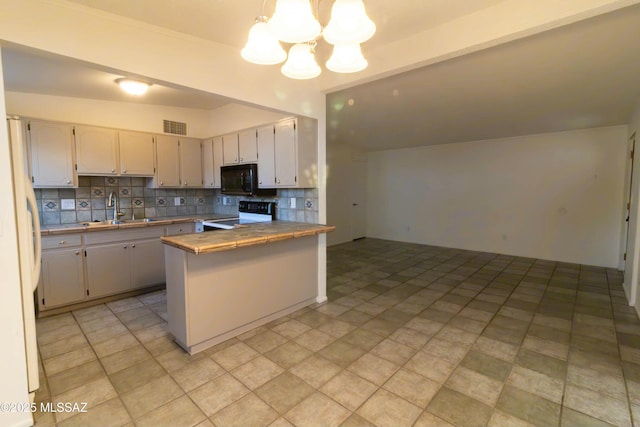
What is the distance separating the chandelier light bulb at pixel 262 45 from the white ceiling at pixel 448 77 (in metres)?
0.66

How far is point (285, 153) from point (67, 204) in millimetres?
2878

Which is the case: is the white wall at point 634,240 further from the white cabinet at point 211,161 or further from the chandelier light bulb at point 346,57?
the white cabinet at point 211,161

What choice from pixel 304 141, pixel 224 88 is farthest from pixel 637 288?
pixel 224 88

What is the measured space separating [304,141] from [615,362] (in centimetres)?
342

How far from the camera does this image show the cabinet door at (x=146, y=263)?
150 inches

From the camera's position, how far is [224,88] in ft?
8.68

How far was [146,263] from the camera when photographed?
12.9 feet

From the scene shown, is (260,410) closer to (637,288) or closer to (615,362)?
(615,362)

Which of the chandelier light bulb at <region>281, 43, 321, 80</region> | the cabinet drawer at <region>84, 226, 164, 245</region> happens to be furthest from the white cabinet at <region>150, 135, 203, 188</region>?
the chandelier light bulb at <region>281, 43, 321, 80</region>

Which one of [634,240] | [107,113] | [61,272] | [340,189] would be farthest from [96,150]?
[634,240]

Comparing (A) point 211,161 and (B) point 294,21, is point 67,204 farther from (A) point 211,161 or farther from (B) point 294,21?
(B) point 294,21

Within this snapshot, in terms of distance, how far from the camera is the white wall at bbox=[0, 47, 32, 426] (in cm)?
165

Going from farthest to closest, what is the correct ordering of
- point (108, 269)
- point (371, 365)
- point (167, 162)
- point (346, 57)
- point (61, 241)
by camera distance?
point (167, 162), point (108, 269), point (61, 241), point (371, 365), point (346, 57)

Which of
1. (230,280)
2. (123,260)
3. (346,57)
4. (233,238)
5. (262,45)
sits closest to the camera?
(262,45)
